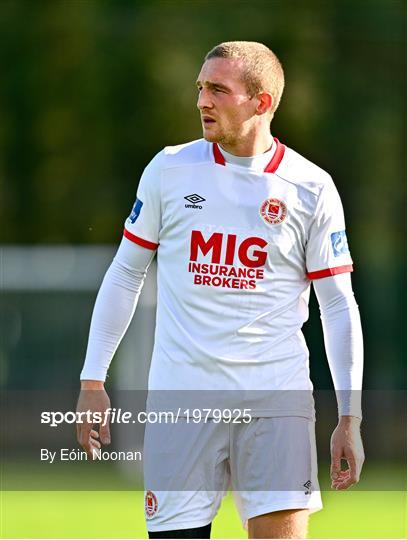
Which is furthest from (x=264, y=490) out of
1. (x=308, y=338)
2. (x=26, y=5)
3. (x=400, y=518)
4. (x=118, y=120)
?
(x=26, y=5)

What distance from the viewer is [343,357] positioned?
4180 mm

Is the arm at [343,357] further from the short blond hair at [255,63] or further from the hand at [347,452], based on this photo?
the short blond hair at [255,63]

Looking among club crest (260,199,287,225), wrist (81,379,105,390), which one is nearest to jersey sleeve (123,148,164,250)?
club crest (260,199,287,225)

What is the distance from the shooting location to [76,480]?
9.66 m

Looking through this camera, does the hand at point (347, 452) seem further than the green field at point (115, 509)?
No

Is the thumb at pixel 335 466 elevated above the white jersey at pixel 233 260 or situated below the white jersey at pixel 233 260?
below

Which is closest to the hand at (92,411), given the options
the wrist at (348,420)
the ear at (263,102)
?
the wrist at (348,420)

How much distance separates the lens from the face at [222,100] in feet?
13.4

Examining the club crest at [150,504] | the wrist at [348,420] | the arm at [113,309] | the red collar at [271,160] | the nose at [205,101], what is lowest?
the club crest at [150,504]

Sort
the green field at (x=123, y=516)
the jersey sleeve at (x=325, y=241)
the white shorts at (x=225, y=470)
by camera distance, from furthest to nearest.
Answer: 1. the green field at (x=123, y=516)
2. the jersey sleeve at (x=325, y=241)
3. the white shorts at (x=225, y=470)

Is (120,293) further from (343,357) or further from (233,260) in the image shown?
(343,357)

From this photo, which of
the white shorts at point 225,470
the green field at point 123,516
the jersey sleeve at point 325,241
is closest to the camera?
the white shorts at point 225,470

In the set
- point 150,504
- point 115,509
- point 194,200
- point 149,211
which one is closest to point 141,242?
point 149,211

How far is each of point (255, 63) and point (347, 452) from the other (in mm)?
1254
